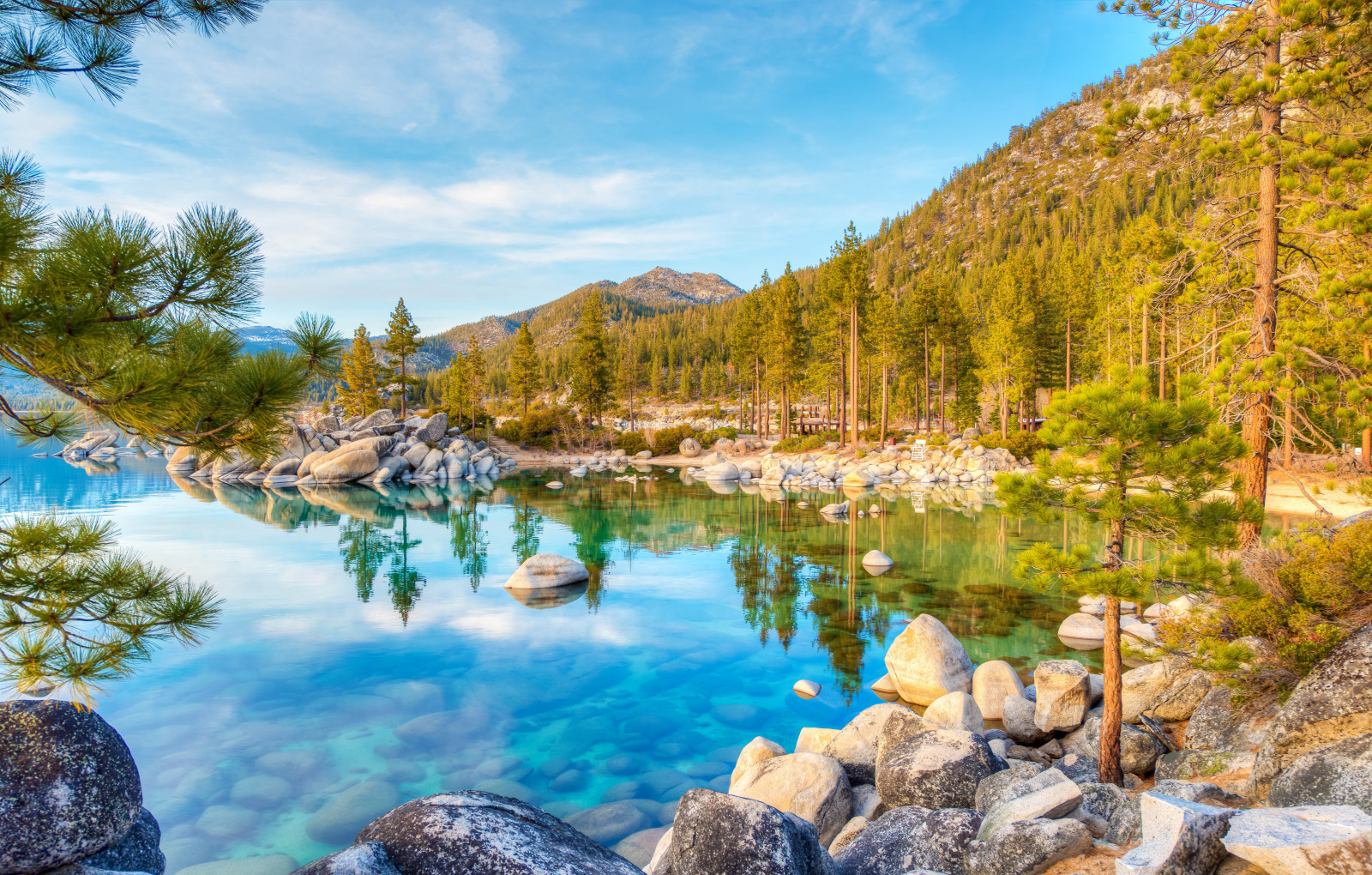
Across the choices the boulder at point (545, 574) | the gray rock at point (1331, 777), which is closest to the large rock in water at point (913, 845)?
the gray rock at point (1331, 777)

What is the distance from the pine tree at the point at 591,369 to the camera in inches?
2051

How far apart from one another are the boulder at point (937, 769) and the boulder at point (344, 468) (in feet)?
123

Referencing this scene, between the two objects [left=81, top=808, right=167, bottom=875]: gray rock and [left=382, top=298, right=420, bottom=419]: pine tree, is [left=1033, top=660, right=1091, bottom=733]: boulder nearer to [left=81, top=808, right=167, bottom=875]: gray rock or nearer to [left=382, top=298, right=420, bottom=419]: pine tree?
[left=81, top=808, right=167, bottom=875]: gray rock

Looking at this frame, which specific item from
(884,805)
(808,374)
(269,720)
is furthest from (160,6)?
(808,374)

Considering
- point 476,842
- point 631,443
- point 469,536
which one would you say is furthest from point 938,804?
point 631,443

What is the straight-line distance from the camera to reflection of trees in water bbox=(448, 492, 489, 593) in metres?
16.6

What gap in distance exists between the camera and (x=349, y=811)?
6383 millimetres

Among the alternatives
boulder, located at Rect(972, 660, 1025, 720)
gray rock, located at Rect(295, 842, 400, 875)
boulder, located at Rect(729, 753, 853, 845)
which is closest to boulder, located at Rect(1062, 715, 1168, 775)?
boulder, located at Rect(972, 660, 1025, 720)

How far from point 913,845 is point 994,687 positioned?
4.45 m

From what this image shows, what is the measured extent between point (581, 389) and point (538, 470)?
35.1 ft

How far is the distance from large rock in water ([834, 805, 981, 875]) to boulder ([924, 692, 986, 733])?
8.17 ft

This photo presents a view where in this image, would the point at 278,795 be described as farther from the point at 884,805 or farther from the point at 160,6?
the point at 160,6

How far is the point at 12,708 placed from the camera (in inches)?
128

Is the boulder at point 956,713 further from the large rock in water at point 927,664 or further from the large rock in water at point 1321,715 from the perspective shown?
the large rock in water at point 1321,715
